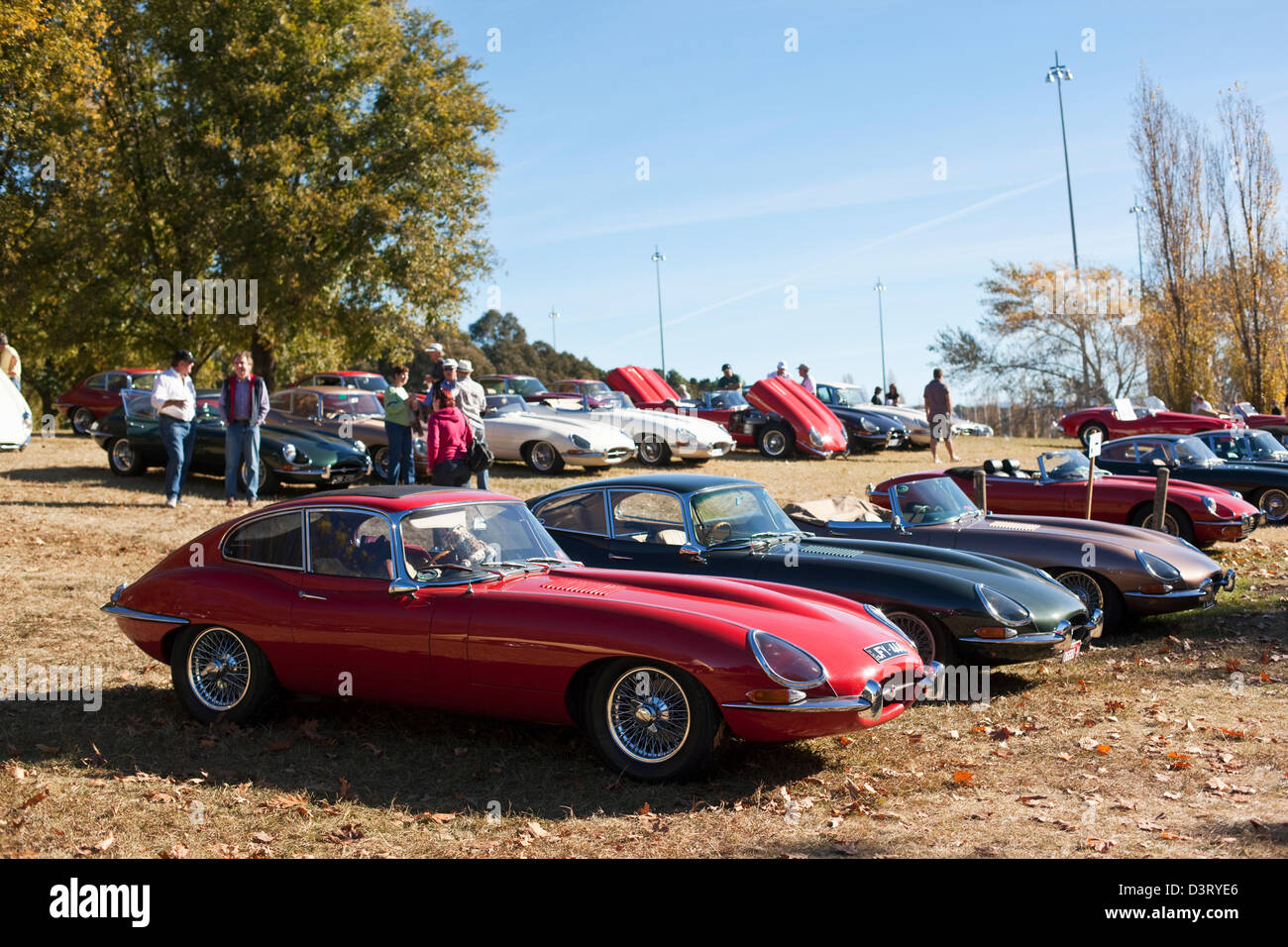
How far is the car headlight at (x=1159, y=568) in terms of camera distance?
9219 millimetres

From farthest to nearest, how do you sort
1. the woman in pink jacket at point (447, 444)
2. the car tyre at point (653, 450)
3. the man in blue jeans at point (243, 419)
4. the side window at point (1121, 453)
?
the car tyre at point (653, 450), the side window at point (1121, 453), the man in blue jeans at point (243, 419), the woman in pink jacket at point (447, 444)

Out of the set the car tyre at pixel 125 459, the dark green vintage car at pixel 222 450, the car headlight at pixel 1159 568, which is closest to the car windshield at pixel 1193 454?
the car headlight at pixel 1159 568

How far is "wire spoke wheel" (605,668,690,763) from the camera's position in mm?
5484

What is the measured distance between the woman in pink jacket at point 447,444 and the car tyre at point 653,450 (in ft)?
27.7

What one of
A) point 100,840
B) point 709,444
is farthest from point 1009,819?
point 709,444

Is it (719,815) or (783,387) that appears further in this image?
(783,387)

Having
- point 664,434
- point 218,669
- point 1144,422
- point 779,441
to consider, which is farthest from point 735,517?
point 1144,422

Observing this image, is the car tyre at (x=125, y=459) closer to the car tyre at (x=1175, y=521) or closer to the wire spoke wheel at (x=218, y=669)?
the wire spoke wheel at (x=218, y=669)

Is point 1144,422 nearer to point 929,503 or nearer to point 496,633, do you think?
point 929,503

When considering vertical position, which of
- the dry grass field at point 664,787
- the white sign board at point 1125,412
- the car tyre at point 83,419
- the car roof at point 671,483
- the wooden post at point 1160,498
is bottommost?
the dry grass field at point 664,787

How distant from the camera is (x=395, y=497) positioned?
21.5ft

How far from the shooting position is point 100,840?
4969 millimetres

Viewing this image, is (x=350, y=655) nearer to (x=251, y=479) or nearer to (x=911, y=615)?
(x=911, y=615)
